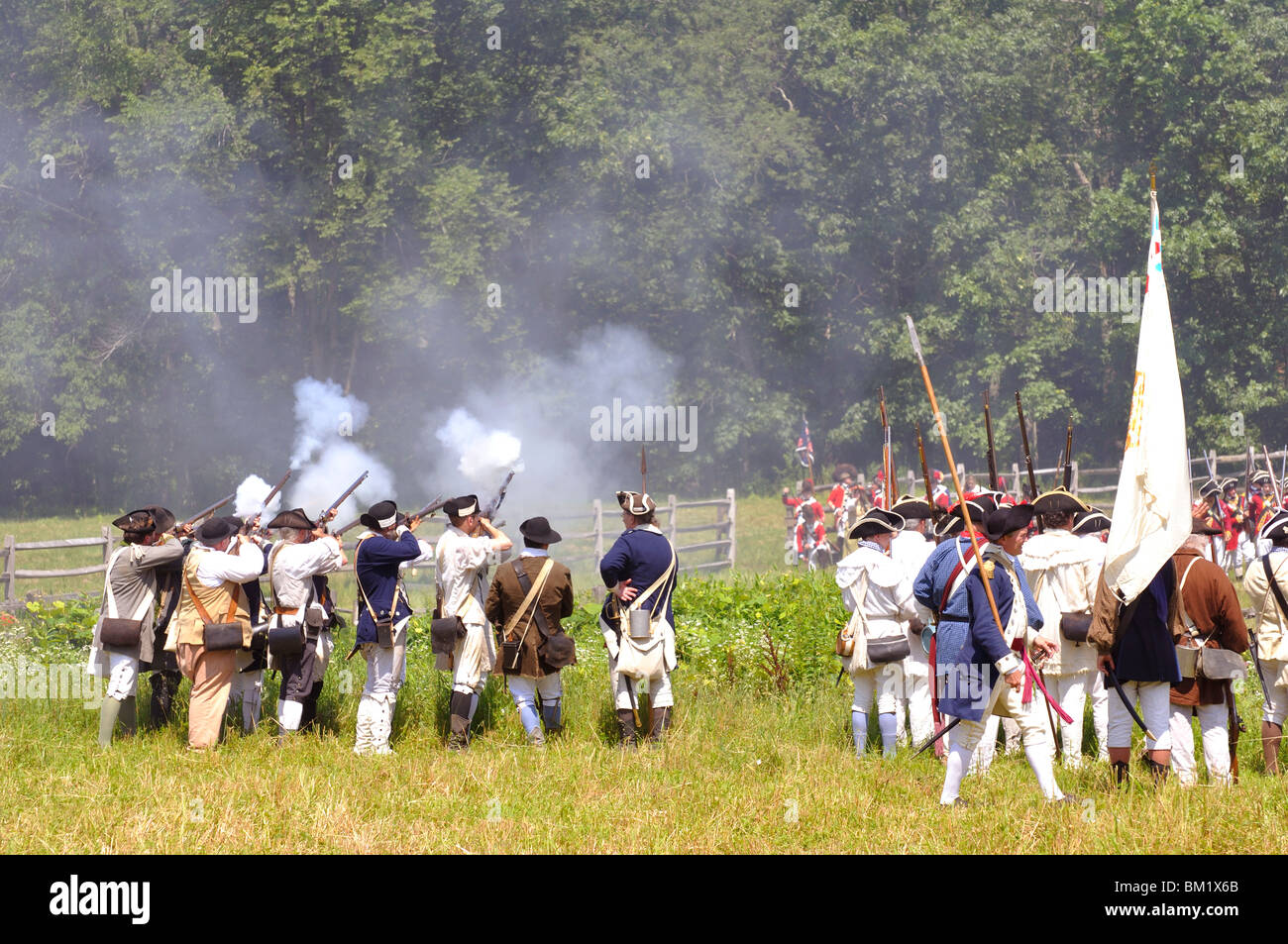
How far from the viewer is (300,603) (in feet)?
30.8

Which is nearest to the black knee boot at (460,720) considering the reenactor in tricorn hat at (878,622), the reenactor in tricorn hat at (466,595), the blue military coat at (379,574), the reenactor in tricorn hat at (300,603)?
the reenactor in tricorn hat at (466,595)

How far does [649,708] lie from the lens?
9.85 meters

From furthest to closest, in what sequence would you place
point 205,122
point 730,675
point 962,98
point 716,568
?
point 962,98 → point 205,122 → point 716,568 → point 730,675

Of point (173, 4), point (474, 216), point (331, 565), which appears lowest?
point (331, 565)

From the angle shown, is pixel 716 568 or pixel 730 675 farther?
pixel 716 568

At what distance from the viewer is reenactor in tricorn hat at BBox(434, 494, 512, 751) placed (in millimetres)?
9547

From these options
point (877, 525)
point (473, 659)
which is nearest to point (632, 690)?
point (473, 659)

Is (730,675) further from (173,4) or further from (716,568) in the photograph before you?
(173,4)

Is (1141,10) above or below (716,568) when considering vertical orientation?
above

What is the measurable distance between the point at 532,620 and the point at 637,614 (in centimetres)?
72

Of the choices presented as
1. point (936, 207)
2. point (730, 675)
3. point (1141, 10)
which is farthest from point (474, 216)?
point (730, 675)

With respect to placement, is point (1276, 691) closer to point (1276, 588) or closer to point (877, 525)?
point (1276, 588)

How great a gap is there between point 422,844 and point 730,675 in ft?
14.5

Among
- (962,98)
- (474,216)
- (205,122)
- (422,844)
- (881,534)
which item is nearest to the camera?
(422,844)
